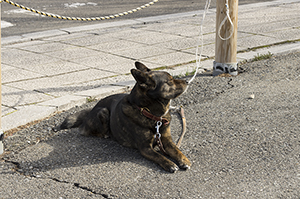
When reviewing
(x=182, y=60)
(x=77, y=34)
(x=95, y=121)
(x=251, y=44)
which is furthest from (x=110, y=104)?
(x=77, y=34)

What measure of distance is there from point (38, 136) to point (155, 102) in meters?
1.47

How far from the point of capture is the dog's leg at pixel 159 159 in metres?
3.59

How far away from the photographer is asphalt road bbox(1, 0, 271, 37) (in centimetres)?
1064

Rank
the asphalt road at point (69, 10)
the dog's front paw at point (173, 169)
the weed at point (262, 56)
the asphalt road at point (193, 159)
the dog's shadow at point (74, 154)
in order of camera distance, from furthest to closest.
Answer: the asphalt road at point (69, 10)
the weed at point (262, 56)
the dog's shadow at point (74, 154)
the dog's front paw at point (173, 169)
the asphalt road at point (193, 159)

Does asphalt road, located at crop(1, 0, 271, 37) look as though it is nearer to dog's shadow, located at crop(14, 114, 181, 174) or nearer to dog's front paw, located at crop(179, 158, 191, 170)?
dog's shadow, located at crop(14, 114, 181, 174)

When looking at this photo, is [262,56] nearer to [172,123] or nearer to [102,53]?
[102,53]

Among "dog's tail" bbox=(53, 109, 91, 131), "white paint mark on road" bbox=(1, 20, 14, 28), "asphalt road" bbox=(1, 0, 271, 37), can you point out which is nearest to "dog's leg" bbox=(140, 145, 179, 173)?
"dog's tail" bbox=(53, 109, 91, 131)

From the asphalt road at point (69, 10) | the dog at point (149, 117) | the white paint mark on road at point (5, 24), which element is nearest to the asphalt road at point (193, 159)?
the dog at point (149, 117)

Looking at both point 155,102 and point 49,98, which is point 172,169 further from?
point 49,98

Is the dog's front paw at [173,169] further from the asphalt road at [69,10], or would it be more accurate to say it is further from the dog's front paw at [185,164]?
the asphalt road at [69,10]

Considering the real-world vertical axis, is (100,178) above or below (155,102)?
below

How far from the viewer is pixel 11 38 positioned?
9062 mm

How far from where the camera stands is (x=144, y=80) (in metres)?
3.62

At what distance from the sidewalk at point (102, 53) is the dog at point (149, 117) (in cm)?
136
